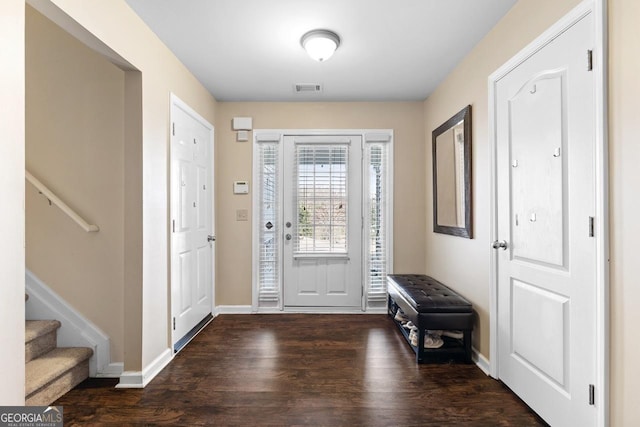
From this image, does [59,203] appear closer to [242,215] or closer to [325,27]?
[242,215]

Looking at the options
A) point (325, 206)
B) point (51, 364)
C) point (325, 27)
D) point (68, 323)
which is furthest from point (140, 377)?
point (325, 27)

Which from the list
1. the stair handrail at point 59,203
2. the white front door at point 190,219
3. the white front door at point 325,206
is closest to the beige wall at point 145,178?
the white front door at point 190,219

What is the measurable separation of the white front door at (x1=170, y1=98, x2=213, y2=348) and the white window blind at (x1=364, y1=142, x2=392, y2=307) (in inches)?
69.3

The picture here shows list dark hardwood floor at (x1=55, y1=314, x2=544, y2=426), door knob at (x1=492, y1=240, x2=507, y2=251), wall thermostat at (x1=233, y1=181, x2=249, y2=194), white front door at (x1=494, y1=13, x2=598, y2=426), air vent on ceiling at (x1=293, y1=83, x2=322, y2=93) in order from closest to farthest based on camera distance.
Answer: white front door at (x1=494, y1=13, x2=598, y2=426) → dark hardwood floor at (x1=55, y1=314, x2=544, y2=426) → door knob at (x1=492, y1=240, x2=507, y2=251) → air vent on ceiling at (x1=293, y1=83, x2=322, y2=93) → wall thermostat at (x1=233, y1=181, x2=249, y2=194)

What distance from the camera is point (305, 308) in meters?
3.72

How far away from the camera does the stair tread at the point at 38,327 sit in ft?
6.73

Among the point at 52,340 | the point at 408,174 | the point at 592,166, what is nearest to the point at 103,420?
the point at 52,340

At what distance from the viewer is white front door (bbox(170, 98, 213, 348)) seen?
2.65m

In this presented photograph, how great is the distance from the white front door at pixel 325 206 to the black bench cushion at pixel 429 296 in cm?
65

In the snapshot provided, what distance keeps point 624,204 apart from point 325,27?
1971 mm

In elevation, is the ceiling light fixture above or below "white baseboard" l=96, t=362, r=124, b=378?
above

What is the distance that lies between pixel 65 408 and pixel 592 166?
308 cm

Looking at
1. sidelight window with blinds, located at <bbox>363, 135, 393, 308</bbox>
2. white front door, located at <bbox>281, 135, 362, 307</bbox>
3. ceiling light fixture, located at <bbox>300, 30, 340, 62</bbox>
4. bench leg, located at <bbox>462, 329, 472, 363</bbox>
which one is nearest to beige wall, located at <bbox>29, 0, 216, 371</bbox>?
ceiling light fixture, located at <bbox>300, 30, 340, 62</bbox>

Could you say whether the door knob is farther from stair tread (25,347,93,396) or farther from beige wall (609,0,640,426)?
stair tread (25,347,93,396)
